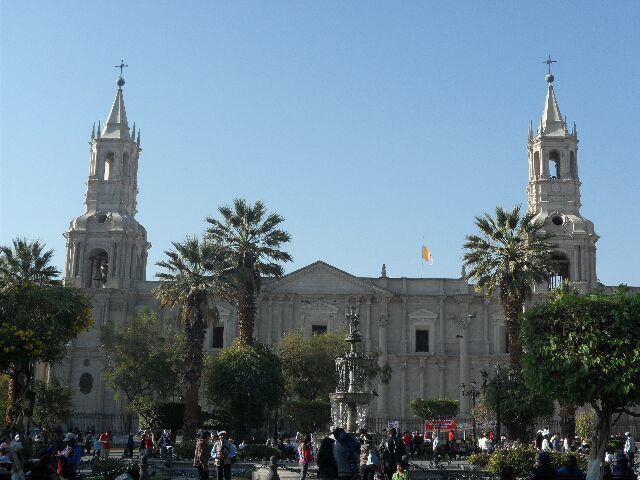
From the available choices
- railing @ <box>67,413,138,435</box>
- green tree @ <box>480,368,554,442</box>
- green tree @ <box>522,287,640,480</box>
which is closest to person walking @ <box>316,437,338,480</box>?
green tree @ <box>522,287,640,480</box>

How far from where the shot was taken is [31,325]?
27688 mm

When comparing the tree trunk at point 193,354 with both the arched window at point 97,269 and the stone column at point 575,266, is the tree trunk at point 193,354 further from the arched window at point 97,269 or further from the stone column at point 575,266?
the stone column at point 575,266

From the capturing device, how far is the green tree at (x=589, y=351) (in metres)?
20.7

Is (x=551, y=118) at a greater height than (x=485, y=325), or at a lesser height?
greater

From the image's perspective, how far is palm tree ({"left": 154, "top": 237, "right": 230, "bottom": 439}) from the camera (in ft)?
116

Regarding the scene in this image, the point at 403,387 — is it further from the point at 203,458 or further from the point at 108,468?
the point at 203,458

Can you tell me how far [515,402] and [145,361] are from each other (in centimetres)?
1816

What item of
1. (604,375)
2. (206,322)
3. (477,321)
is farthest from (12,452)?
(477,321)

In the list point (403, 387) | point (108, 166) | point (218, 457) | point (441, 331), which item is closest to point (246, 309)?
point (218, 457)

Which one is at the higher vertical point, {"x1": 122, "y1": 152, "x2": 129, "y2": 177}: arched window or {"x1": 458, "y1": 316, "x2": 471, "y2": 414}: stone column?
{"x1": 122, "y1": 152, "x2": 129, "y2": 177}: arched window

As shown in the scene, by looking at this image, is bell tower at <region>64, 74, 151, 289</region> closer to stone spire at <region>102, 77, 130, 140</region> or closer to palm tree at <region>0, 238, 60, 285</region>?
stone spire at <region>102, 77, 130, 140</region>

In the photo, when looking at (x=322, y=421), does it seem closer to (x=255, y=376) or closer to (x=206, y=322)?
(x=255, y=376)

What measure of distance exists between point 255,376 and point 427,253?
23.5 meters

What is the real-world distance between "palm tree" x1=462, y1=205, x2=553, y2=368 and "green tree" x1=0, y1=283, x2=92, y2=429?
16.1 metres
